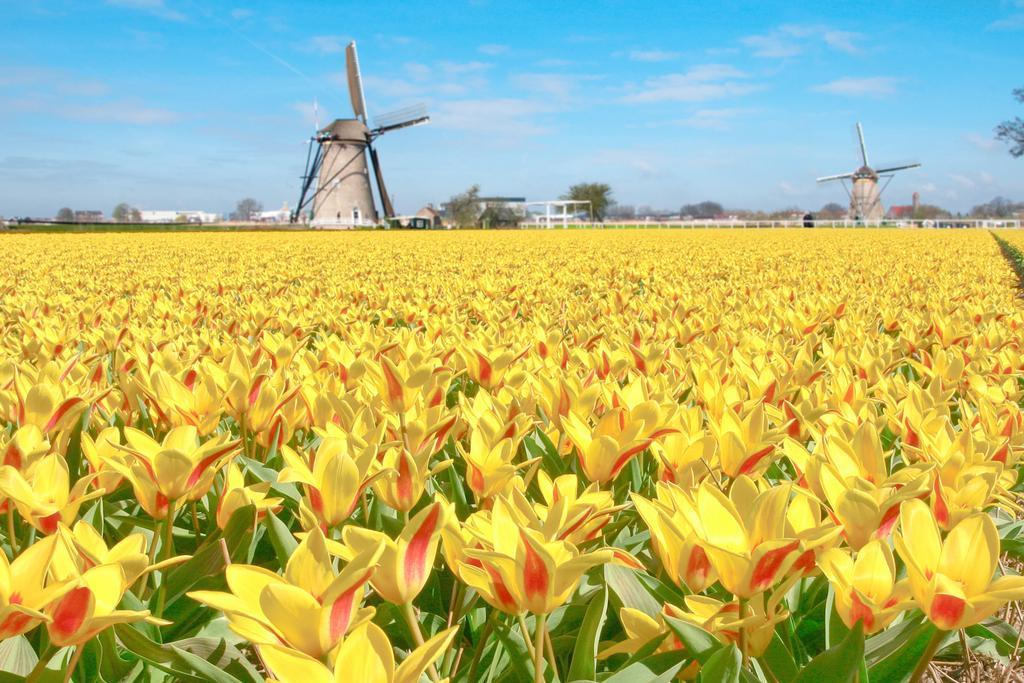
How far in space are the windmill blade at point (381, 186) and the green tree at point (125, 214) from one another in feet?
182

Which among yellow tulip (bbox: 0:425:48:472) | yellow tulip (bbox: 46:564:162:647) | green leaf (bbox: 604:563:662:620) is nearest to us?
yellow tulip (bbox: 46:564:162:647)

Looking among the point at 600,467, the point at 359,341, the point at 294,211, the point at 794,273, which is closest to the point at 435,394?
the point at 600,467

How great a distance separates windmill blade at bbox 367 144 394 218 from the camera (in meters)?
45.0

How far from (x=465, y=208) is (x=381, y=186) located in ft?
81.5

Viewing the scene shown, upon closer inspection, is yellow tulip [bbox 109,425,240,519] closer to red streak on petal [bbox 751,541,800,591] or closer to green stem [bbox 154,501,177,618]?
green stem [bbox 154,501,177,618]

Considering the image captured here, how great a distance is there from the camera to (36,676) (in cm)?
75

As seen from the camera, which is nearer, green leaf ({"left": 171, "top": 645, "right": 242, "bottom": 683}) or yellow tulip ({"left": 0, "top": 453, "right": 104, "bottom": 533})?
green leaf ({"left": 171, "top": 645, "right": 242, "bottom": 683})

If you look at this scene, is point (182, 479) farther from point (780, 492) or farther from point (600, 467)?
point (780, 492)

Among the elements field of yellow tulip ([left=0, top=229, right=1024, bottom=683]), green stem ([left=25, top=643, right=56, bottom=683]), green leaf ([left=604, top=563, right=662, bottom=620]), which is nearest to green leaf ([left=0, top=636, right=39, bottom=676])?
field of yellow tulip ([left=0, top=229, right=1024, bottom=683])

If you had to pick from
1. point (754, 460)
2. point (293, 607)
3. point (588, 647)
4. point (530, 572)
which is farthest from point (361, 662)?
point (754, 460)

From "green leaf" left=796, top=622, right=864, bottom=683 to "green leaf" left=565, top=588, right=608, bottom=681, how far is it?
0.22 m

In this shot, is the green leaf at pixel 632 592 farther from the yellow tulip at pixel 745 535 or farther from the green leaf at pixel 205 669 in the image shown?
the green leaf at pixel 205 669

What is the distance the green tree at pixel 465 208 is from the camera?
2645 inches

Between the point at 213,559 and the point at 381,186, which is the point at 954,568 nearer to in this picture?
the point at 213,559
